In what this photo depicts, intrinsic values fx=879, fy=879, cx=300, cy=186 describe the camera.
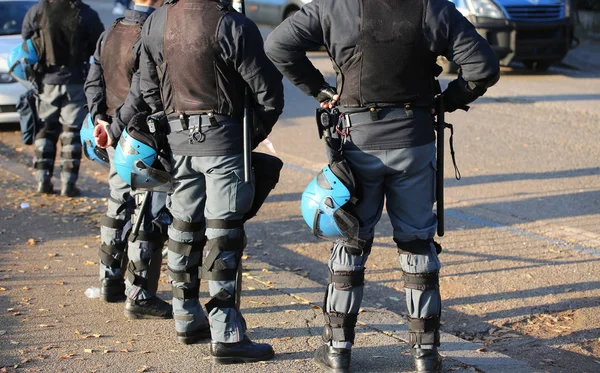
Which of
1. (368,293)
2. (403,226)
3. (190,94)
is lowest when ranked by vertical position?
(368,293)

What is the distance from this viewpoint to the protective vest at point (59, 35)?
308 inches

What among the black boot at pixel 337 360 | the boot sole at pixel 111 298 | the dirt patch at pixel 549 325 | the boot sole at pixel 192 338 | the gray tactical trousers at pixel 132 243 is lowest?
the dirt patch at pixel 549 325

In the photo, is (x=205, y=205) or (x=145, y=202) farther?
(x=145, y=202)

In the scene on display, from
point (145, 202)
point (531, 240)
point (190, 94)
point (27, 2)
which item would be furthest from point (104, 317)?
point (27, 2)

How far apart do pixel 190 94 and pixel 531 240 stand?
339 cm

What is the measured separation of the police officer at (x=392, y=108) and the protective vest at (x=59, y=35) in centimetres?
405

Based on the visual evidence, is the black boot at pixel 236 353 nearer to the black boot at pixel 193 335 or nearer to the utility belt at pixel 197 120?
the black boot at pixel 193 335

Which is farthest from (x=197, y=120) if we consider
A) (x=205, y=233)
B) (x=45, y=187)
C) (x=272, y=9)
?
(x=272, y=9)

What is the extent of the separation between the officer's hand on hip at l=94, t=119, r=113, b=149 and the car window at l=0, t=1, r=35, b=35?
745 centimetres

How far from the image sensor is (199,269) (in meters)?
4.71

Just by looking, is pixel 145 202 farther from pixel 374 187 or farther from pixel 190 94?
pixel 374 187

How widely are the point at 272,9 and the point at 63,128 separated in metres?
11.0

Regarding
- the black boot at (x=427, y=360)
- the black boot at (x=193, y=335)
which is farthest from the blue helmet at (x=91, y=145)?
the black boot at (x=427, y=360)

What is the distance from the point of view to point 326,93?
4.39 metres
